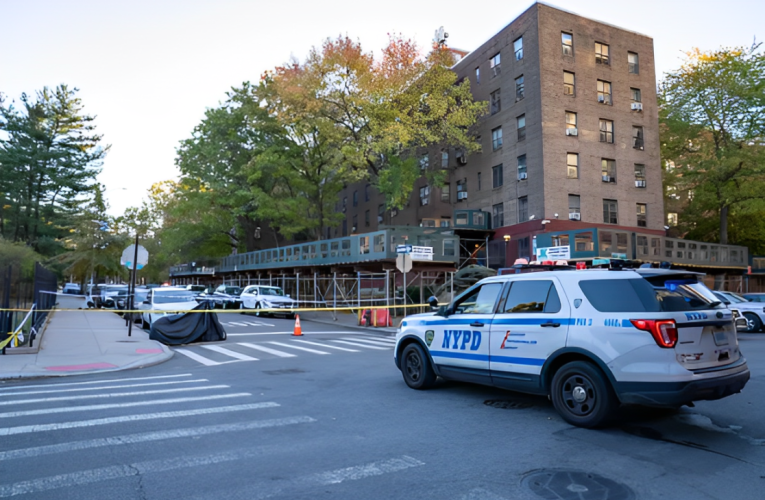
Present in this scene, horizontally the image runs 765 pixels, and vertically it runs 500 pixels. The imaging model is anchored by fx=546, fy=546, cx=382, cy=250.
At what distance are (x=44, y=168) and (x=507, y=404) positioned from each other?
52582mm

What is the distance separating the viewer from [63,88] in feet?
169

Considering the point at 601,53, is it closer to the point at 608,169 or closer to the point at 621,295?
the point at 608,169

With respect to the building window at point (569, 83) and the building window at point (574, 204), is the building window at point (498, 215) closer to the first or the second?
the building window at point (574, 204)

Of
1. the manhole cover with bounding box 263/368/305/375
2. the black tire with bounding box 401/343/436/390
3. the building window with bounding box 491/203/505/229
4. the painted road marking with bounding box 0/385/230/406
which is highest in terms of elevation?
the building window with bounding box 491/203/505/229

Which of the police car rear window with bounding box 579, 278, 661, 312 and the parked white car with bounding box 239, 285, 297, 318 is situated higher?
the police car rear window with bounding box 579, 278, 661, 312

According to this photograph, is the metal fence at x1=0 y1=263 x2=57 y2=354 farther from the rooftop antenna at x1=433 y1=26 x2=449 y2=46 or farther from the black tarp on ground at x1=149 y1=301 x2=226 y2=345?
the rooftop antenna at x1=433 y1=26 x2=449 y2=46

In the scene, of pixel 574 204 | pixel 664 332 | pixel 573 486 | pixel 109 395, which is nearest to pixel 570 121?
pixel 574 204

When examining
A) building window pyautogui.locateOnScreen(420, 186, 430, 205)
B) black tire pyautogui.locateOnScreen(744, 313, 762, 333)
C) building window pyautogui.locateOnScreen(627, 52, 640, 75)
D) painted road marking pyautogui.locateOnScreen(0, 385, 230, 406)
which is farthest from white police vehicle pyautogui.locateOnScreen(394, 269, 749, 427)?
building window pyautogui.locateOnScreen(420, 186, 430, 205)

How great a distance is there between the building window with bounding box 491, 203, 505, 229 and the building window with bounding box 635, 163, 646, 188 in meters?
9.64

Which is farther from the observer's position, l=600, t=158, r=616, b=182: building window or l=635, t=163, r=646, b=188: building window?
l=635, t=163, r=646, b=188: building window

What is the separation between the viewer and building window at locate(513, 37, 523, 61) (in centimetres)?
3728

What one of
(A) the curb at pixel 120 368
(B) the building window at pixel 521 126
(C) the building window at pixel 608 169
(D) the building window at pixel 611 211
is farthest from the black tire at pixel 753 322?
(A) the curb at pixel 120 368

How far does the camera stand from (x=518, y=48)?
1479 inches

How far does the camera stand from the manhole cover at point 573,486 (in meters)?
4.24
